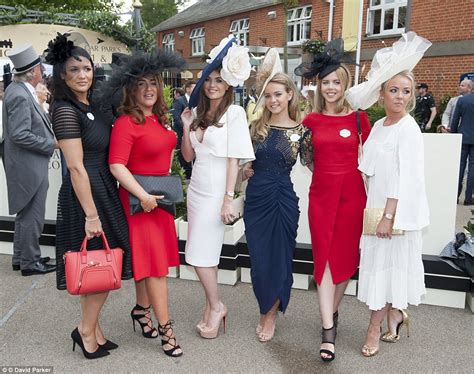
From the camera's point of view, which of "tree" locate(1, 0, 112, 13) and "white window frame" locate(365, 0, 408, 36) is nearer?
"white window frame" locate(365, 0, 408, 36)

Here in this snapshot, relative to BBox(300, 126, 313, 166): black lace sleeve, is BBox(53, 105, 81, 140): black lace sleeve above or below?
above

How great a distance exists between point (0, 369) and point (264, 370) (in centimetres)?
161

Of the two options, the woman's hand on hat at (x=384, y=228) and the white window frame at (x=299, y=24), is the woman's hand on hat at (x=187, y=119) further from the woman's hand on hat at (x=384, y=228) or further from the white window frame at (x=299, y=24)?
the white window frame at (x=299, y=24)

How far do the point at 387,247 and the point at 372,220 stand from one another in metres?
0.20

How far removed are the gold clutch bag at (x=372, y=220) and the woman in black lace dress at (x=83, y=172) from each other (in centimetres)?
148

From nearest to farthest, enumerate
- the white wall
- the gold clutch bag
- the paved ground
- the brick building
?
the gold clutch bag, the paved ground, the white wall, the brick building

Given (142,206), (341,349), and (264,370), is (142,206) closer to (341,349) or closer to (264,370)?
(264,370)

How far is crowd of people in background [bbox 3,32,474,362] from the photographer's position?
255 centimetres

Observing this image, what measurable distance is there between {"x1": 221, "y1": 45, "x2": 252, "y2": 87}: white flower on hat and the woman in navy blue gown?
223 mm

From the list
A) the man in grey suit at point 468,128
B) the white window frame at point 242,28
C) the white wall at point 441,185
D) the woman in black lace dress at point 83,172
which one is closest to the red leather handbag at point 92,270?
the woman in black lace dress at point 83,172

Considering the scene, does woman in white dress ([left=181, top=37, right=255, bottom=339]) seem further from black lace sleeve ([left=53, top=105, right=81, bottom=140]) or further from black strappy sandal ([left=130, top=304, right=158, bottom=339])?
black lace sleeve ([left=53, top=105, right=81, bottom=140])

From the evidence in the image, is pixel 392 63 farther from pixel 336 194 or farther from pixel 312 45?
pixel 312 45

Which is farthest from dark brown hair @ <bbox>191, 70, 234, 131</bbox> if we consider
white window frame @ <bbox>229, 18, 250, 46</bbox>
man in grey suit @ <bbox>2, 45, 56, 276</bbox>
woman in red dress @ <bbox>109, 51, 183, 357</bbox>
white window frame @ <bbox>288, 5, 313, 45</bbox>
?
white window frame @ <bbox>229, 18, 250, 46</bbox>

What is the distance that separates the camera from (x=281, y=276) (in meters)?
3.01
